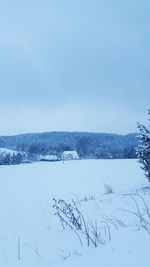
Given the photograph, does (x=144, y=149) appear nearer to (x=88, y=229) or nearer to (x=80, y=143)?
(x=88, y=229)

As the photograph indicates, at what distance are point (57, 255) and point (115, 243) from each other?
41.7 inches

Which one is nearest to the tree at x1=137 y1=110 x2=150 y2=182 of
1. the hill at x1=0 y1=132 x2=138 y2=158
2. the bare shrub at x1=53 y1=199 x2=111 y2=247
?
the bare shrub at x1=53 y1=199 x2=111 y2=247

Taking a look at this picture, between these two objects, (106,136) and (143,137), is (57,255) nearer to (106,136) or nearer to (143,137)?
(143,137)

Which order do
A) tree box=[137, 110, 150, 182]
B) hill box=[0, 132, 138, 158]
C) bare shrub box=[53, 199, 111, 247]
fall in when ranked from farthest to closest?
hill box=[0, 132, 138, 158], tree box=[137, 110, 150, 182], bare shrub box=[53, 199, 111, 247]

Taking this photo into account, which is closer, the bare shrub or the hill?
the bare shrub

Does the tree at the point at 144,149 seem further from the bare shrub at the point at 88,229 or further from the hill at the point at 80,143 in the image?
the hill at the point at 80,143

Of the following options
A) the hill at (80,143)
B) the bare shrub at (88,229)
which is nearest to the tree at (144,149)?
the bare shrub at (88,229)

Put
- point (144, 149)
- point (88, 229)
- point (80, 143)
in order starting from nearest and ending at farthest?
point (88, 229) → point (144, 149) → point (80, 143)

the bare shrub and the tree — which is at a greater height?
the tree

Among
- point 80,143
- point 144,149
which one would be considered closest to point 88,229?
point 144,149

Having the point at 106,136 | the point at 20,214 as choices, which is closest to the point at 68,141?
the point at 106,136

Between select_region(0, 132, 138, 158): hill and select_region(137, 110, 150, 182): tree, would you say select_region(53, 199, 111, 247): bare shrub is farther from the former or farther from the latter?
select_region(0, 132, 138, 158): hill

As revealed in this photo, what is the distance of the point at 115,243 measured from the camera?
4000 mm

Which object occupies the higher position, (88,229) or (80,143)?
(80,143)
